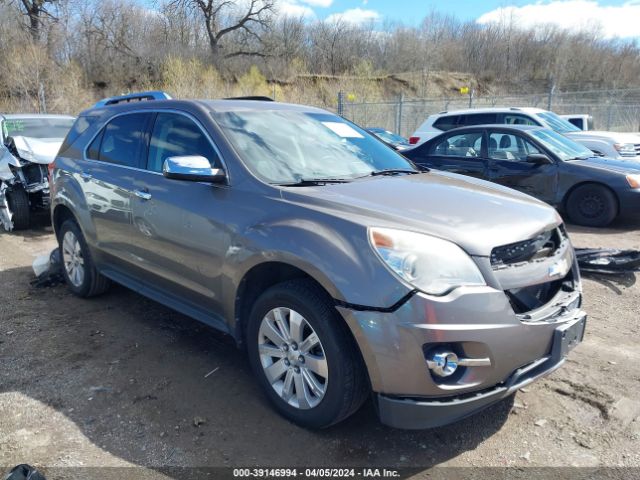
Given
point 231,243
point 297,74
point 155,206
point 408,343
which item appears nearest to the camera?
point 408,343

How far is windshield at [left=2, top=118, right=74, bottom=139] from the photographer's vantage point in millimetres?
8695

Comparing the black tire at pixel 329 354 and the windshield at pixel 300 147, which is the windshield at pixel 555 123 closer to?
the windshield at pixel 300 147

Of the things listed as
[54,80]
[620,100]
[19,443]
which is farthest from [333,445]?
[54,80]

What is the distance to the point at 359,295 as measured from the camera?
89.4 inches

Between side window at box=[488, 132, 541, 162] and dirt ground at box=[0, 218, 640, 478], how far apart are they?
4.11m

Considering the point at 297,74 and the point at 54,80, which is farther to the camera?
the point at 297,74

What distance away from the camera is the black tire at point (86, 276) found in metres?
4.59

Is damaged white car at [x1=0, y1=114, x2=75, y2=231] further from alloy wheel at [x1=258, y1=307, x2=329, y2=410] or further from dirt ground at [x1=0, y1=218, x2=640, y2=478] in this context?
alloy wheel at [x1=258, y1=307, x2=329, y2=410]

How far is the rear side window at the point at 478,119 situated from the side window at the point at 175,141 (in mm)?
8991

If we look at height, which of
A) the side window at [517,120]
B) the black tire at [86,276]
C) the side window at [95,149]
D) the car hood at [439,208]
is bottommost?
the black tire at [86,276]

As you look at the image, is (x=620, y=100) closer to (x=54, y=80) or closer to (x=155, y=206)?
(x=155, y=206)

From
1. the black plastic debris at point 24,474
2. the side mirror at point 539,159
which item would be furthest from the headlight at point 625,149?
the black plastic debris at point 24,474

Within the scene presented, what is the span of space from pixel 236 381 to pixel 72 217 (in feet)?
8.74

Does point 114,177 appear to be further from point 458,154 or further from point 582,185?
point 582,185
